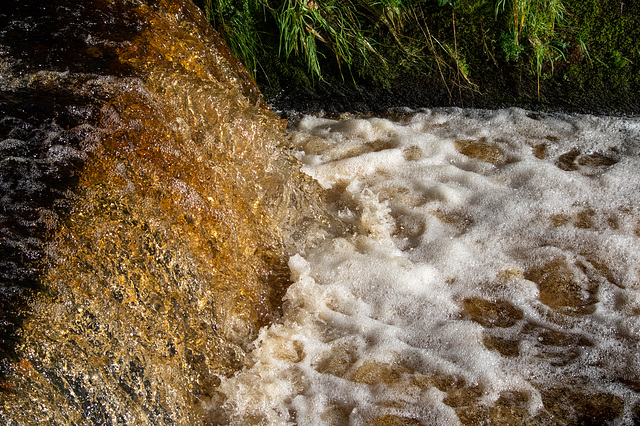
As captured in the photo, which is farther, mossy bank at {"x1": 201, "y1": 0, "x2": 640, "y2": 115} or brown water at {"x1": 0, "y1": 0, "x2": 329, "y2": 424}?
mossy bank at {"x1": 201, "y1": 0, "x2": 640, "y2": 115}

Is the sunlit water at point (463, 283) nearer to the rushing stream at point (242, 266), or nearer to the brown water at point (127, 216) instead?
the rushing stream at point (242, 266)

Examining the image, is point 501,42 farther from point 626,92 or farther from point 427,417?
point 427,417

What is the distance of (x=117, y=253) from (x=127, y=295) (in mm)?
155

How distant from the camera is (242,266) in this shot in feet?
7.72

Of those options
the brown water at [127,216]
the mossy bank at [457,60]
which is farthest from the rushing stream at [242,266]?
the mossy bank at [457,60]

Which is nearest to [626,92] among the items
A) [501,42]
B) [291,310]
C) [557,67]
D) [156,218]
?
[557,67]

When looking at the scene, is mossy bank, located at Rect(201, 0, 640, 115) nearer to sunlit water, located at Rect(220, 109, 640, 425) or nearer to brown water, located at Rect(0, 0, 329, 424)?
sunlit water, located at Rect(220, 109, 640, 425)

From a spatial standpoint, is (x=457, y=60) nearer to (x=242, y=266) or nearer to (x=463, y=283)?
(x=463, y=283)

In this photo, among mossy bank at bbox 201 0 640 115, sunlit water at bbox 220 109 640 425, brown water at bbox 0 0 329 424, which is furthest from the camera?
mossy bank at bbox 201 0 640 115

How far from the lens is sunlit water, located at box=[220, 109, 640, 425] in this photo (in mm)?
2072

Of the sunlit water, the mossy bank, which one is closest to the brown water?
the sunlit water

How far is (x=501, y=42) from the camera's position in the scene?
3.65m

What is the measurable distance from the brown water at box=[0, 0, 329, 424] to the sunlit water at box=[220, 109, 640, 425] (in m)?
0.23

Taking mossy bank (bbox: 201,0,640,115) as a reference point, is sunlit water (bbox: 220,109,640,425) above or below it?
below
